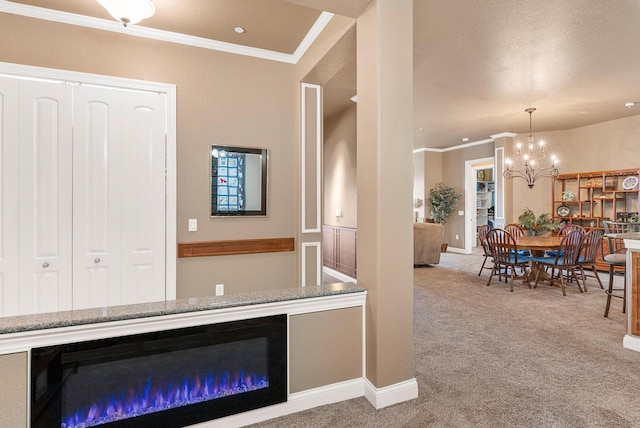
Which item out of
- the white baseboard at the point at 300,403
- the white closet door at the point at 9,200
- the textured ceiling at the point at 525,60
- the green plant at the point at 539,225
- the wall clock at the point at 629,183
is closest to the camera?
the white baseboard at the point at 300,403

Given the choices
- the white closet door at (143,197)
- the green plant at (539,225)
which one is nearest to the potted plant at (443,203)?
the green plant at (539,225)

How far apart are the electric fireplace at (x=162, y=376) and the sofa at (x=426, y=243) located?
5.06 metres

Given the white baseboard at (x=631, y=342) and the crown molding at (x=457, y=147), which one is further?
the crown molding at (x=457, y=147)

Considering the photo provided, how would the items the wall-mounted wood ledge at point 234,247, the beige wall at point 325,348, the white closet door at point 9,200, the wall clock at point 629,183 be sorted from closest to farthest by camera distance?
1. the beige wall at point 325,348
2. the white closet door at point 9,200
3. the wall-mounted wood ledge at point 234,247
4. the wall clock at point 629,183

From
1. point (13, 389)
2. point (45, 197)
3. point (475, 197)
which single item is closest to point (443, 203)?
point (475, 197)

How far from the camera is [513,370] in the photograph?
2.49 meters

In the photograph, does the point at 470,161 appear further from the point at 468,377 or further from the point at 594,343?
the point at 468,377

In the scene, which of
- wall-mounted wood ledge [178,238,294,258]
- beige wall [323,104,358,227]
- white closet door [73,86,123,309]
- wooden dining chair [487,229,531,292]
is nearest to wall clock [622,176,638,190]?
wooden dining chair [487,229,531,292]

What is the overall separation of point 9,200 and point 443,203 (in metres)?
8.63

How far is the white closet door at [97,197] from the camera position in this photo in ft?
9.20

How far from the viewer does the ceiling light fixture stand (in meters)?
2.23

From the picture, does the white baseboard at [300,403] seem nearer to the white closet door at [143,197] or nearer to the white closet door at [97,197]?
the white closet door at [143,197]

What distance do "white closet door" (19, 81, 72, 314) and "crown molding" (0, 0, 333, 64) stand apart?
1.88 ft

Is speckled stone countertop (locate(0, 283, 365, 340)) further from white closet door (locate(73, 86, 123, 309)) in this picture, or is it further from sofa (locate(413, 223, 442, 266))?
sofa (locate(413, 223, 442, 266))
